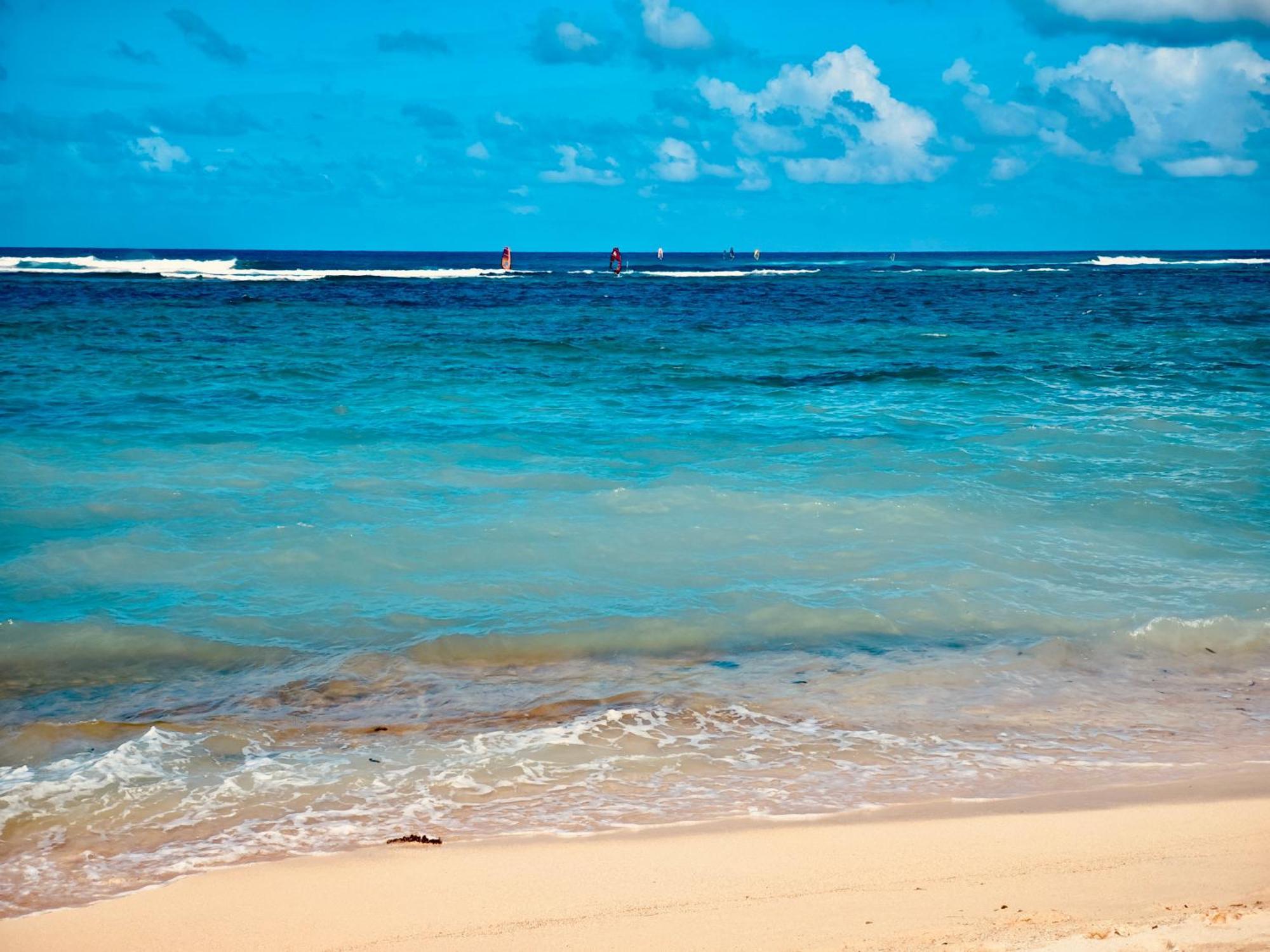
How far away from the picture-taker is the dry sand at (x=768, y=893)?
328 cm

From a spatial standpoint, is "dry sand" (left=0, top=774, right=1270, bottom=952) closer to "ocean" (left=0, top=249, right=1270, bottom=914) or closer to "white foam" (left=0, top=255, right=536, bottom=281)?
"ocean" (left=0, top=249, right=1270, bottom=914)

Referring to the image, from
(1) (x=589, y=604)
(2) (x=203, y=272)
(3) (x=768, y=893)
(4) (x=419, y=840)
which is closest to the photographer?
(3) (x=768, y=893)

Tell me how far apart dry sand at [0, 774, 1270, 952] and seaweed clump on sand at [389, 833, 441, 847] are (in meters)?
0.06

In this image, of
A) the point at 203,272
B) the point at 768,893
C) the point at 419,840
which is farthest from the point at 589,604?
the point at 203,272

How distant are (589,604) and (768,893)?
3815 millimetres

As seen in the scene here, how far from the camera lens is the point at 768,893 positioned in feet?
11.8

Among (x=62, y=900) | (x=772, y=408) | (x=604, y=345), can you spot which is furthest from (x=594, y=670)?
(x=604, y=345)

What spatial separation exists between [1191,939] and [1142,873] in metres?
0.55

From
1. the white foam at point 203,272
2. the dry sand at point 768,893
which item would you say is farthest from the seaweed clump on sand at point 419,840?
the white foam at point 203,272

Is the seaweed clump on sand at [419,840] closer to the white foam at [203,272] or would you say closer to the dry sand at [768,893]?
the dry sand at [768,893]

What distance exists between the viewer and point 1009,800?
4.41 m

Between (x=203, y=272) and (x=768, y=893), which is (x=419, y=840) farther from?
(x=203, y=272)

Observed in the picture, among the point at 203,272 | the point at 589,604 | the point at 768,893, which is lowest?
the point at 589,604

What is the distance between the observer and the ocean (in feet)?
15.3
